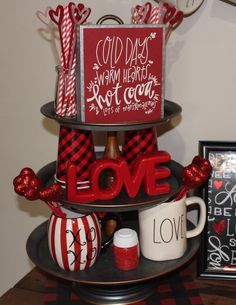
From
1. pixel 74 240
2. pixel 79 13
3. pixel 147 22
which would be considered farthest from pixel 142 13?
pixel 74 240

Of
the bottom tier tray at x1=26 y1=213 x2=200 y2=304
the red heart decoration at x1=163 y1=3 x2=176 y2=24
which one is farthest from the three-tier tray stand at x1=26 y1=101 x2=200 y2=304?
the red heart decoration at x1=163 y1=3 x2=176 y2=24

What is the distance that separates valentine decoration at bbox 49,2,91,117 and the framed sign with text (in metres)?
0.05

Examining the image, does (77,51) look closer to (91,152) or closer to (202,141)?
(91,152)

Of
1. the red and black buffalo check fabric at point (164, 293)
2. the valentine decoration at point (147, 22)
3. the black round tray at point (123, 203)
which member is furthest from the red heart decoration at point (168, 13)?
the red and black buffalo check fabric at point (164, 293)

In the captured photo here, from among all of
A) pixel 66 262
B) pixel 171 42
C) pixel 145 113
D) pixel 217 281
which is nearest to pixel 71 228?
pixel 66 262

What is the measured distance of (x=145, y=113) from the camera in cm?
103

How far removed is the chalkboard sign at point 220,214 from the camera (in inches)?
46.9

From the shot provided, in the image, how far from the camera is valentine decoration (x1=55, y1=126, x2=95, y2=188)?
1.09 meters

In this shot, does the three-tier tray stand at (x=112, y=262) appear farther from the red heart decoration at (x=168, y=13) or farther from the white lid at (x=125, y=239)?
the red heart decoration at (x=168, y=13)

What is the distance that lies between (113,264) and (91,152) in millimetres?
258

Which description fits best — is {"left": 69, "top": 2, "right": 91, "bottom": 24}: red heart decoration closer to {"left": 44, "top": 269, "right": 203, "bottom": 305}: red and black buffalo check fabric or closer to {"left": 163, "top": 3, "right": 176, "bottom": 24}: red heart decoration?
{"left": 163, "top": 3, "right": 176, "bottom": 24}: red heart decoration

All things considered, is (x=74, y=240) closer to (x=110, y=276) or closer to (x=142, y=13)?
(x=110, y=276)

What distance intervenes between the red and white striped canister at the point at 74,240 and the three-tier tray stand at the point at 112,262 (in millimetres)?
19

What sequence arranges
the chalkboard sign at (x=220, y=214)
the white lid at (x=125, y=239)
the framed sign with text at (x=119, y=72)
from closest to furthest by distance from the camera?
the framed sign with text at (x=119, y=72)
the white lid at (x=125, y=239)
the chalkboard sign at (x=220, y=214)
